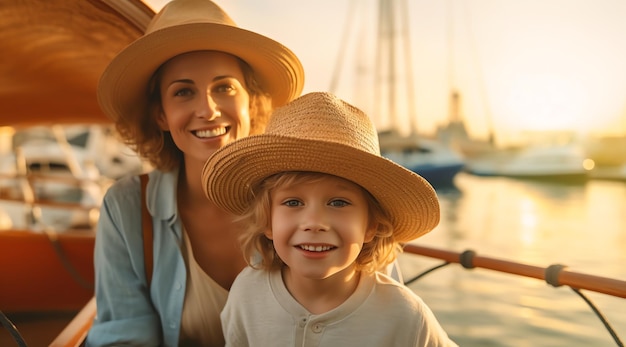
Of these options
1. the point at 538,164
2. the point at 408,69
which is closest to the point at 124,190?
the point at 408,69

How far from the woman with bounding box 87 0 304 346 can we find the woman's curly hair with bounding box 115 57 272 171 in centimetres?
1

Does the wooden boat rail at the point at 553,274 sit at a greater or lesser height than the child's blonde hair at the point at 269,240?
lesser

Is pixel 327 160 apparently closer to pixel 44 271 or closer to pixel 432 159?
pixel 44 271

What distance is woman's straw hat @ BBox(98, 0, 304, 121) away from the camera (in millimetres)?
1733

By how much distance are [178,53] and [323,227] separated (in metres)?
0.78

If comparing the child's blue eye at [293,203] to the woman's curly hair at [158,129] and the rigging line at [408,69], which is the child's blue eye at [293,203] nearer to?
the woman's curly hair at [158,129]

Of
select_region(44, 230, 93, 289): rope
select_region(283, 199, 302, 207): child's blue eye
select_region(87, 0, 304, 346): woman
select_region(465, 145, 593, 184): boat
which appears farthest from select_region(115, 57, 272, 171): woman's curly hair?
select_region(465, 145, 593, 184): boat

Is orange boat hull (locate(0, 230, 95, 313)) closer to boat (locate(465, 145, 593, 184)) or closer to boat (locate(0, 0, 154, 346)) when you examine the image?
boat (locate(0, 0, 154, 346))

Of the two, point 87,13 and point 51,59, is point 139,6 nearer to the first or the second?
point 87,13

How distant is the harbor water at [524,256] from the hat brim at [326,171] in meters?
0.09

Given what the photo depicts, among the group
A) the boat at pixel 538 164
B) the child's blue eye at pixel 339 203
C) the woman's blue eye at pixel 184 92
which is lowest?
the boat at pixel 538 164

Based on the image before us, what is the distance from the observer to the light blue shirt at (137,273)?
1.80 metres

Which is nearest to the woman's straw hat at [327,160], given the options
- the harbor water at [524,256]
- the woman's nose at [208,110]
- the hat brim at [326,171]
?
the hat brim at [326,171]

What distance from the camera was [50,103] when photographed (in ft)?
9.27
